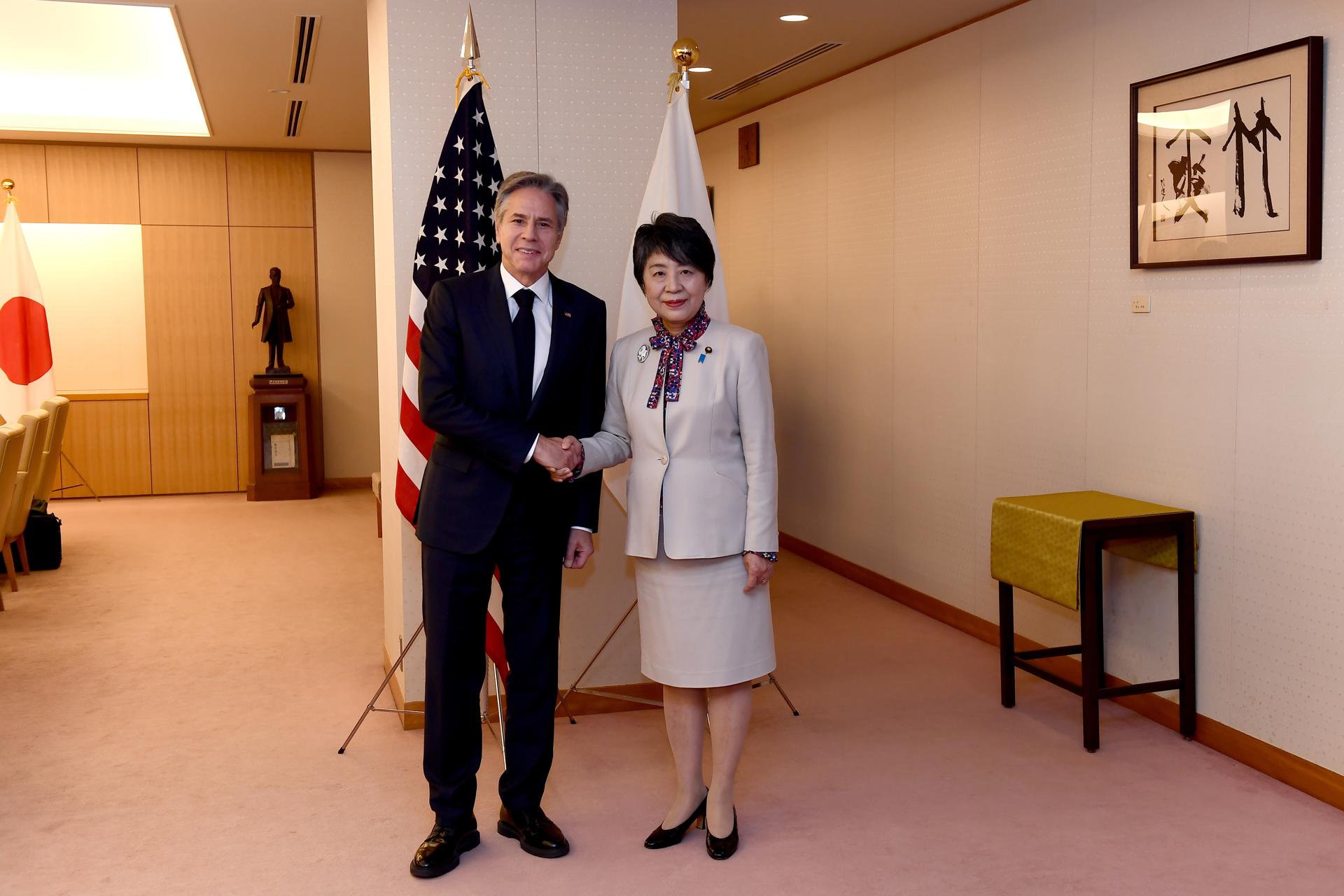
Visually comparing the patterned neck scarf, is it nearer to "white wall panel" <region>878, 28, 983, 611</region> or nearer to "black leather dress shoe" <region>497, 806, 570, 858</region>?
"black leather dress shoe" <region>497, 806, 570, 858</region>

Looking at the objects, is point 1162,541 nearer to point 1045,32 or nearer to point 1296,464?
point 1296,464

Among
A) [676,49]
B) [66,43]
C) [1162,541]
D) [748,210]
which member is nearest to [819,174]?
[748,210]

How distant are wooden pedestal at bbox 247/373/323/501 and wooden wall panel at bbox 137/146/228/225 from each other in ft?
4.86

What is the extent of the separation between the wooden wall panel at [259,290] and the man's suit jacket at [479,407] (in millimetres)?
7331

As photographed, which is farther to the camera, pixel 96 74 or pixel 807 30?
pixel 96 74

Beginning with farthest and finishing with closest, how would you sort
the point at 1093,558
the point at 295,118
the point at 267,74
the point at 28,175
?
the point at 28,175, the point at 295,118, the point at 267,74, the point at 1093,558

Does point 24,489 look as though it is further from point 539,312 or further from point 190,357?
point 539,312

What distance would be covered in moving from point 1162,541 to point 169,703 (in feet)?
12.5

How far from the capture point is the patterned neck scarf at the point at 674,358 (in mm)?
3029

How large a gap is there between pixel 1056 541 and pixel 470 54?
259cm

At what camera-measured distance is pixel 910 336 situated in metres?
5.95

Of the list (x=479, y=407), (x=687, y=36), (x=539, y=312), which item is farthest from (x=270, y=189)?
(x=479, y=407)

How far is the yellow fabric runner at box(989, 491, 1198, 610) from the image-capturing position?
13.0 feet

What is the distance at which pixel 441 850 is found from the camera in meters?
3.07
